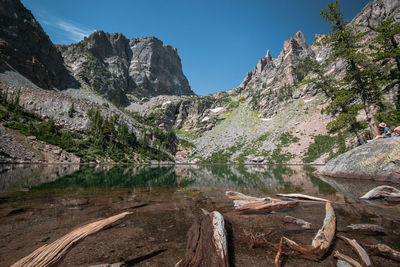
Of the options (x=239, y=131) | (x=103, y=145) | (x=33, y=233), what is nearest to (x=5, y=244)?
(x=33, y=233)

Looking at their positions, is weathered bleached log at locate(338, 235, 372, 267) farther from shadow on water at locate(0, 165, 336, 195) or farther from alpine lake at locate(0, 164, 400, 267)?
shadow on water at locate(0, 165, 336, 195)

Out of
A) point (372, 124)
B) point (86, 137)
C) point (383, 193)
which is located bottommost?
point (383, 193)

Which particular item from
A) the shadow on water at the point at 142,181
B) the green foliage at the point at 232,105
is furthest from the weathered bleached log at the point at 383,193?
the green foliage at the point at 232,105

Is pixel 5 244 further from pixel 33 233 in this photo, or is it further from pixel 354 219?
pixel 354 219

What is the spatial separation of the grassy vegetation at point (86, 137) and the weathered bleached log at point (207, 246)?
5696cm

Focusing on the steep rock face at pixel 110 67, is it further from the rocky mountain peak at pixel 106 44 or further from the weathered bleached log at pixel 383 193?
the weathered bleached log at pixel 383 193

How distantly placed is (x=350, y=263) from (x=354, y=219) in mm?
3207

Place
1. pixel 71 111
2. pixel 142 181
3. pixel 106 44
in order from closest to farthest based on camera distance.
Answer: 1. pixel 142 181
2. pixel 71 111
3. pixel 106 44

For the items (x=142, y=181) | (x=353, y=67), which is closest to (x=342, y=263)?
(x=142, y=181)

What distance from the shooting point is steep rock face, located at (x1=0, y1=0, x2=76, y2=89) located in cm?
8169

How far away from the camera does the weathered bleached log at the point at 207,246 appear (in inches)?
115

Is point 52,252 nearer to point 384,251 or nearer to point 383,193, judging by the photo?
point 384,251

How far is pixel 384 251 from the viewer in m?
A: 3.17

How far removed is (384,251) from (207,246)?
327 cm
